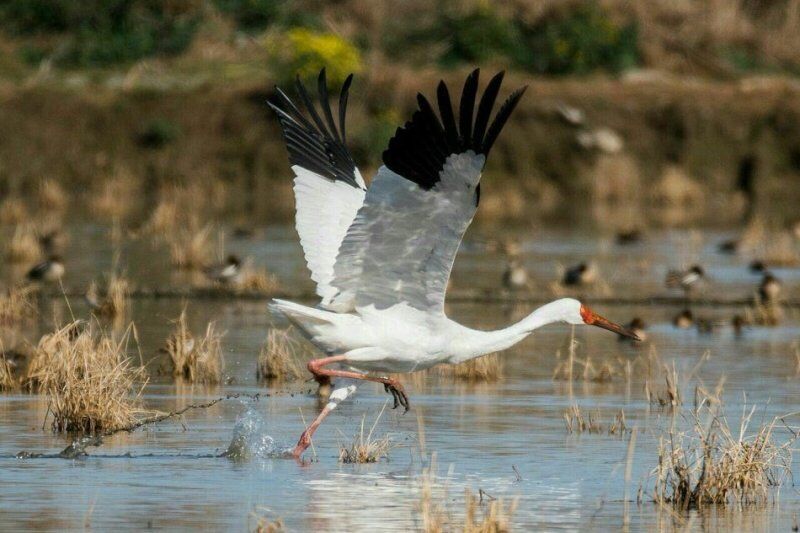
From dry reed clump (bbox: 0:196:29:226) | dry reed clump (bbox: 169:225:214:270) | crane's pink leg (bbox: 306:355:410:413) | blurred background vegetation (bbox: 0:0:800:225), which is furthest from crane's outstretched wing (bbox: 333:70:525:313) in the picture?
blurred background vegetation (bbox: 0:0:800:225)

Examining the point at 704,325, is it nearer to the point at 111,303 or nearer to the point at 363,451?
the point at 111,303

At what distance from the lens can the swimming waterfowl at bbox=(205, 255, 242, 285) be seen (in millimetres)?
23844

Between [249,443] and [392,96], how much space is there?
37159mm

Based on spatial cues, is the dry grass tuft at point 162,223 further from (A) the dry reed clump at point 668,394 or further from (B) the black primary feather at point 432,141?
(B) the black primary feather at point 432,141

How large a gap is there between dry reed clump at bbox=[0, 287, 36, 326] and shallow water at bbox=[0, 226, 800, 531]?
0.22m

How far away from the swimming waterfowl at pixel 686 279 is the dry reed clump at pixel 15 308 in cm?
896

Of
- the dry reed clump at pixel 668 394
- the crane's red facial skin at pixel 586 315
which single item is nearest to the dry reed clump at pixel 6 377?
the crane's red facial skin at pixel 586 315

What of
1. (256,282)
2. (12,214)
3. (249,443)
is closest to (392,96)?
(12,214)

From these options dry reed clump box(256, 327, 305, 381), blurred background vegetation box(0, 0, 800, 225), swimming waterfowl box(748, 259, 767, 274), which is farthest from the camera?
blurred background vegetation box(0, 0, 800, 225)

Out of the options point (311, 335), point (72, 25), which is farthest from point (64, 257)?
point (72, 25)

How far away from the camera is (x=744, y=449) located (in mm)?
10375

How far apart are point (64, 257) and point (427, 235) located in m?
18.2

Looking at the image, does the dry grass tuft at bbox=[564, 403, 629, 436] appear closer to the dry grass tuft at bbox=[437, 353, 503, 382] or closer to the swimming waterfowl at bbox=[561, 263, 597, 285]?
the dry grass tuft at bbox=[437, 353, 503, 382]

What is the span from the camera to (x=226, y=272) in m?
23.9
